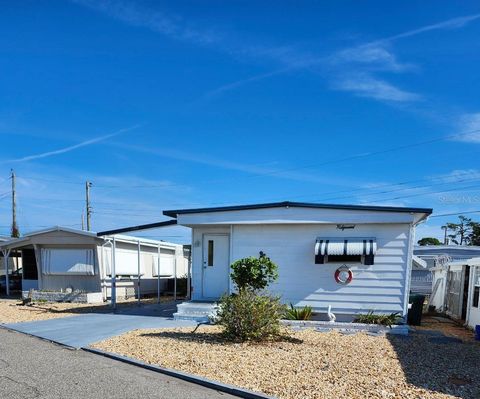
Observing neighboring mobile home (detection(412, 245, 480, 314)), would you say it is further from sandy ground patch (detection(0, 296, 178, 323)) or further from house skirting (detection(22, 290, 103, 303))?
house skirting (detection(22, 290, 103, 303))

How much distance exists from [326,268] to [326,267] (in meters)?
0.03

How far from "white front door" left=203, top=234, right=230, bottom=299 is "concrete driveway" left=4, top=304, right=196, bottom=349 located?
1453 mm

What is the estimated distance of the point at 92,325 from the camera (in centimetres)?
998

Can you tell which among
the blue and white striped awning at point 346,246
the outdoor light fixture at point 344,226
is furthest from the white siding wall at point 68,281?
the outdoor light fixture at point 344,226

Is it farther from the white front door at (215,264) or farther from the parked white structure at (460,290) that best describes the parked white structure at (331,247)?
the parked white structure at (460,290)

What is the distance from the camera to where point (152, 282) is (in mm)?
19422

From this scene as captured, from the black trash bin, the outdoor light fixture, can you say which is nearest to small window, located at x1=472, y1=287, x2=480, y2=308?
the black trash bin

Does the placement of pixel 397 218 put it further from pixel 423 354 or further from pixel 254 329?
pixel 254 329

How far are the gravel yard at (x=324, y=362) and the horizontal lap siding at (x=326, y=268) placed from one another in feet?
5.37

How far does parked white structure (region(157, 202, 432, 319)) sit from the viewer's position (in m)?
10.2

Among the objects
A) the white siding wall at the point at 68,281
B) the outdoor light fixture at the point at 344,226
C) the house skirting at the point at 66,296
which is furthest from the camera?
the white siding wall at the point at 68,281

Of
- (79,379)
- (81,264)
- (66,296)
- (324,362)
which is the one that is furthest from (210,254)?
(66,296)

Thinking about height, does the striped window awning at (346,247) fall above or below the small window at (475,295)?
above

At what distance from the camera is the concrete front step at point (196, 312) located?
1065 cm
